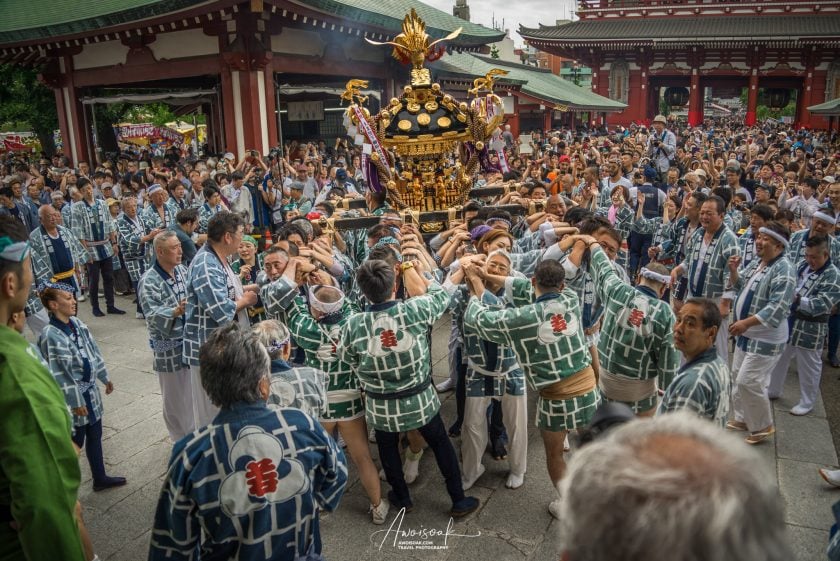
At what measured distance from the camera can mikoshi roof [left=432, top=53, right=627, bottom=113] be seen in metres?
19.4

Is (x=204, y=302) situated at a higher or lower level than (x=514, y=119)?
lower

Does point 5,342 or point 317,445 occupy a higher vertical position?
point 5,342

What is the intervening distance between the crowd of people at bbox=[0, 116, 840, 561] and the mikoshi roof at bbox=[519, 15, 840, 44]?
26.1 meters

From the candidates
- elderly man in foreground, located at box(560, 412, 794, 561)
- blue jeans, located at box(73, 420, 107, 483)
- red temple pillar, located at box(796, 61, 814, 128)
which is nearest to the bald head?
blue jeans, located at box(73, 420, 107, 483)

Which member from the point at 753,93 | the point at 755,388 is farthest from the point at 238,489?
the point at 753,93

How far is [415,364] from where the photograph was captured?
3449mm

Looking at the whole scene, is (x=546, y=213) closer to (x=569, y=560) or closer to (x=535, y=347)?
(x=535, y=347)

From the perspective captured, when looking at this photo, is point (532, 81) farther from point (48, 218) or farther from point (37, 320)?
point (37, 320)

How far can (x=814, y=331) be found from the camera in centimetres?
520

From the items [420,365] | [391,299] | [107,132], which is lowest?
[420,365]

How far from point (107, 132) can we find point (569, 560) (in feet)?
75.2

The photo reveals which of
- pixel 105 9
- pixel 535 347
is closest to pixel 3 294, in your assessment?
pixel 535 347

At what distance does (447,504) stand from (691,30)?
112ft

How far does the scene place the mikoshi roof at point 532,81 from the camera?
19406 mm
